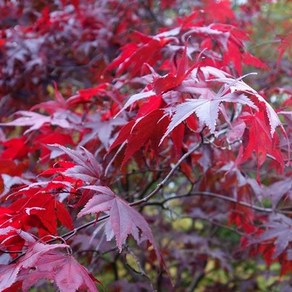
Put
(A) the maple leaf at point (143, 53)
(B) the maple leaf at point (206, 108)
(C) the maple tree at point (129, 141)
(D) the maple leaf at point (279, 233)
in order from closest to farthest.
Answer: (B) the maple leaf at point (206, 108), (C) the maple tree at point (129, 141), (D) the maple leaf at point (279, 233), (A) the maple leaf at point (143, 53)

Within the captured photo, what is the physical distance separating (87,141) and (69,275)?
22.3 inches

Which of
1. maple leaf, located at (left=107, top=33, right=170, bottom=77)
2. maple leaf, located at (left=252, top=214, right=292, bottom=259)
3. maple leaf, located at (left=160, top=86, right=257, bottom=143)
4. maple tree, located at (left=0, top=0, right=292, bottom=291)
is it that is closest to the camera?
maple leaf, located at (left=160, top=86, right=257, bottom=143)

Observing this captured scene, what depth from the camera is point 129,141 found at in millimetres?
976

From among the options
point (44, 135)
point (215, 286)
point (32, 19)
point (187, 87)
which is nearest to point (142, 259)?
point (215, 286)

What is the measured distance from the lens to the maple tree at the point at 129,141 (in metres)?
0.93

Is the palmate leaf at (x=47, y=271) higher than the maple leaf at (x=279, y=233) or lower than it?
higher

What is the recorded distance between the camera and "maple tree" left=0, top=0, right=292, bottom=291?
0.93m

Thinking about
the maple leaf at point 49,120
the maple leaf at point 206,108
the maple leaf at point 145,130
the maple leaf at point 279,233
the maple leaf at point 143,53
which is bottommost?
the maple leaf at point 279,233

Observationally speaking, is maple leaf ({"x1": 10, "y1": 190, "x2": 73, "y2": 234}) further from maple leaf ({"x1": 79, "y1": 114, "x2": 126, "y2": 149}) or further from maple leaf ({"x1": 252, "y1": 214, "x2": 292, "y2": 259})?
maple leaf ({"x1": 252, "y1": 214, "x2": 292, "y2": 259})

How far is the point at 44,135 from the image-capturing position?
1.47 metres

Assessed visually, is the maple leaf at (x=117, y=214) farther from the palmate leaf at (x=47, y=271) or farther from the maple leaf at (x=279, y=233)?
the maple leaf at (x=279, y=233)

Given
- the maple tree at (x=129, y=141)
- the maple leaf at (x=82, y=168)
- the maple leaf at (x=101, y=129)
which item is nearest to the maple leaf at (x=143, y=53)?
the maple tree at (x=129, y=141)

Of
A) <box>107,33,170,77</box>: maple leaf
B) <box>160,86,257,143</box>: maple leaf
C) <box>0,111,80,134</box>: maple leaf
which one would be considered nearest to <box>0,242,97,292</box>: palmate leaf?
<box>160,86,257,143</box>: maple leaf

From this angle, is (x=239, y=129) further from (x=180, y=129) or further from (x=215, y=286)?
(x=215, y=286)
